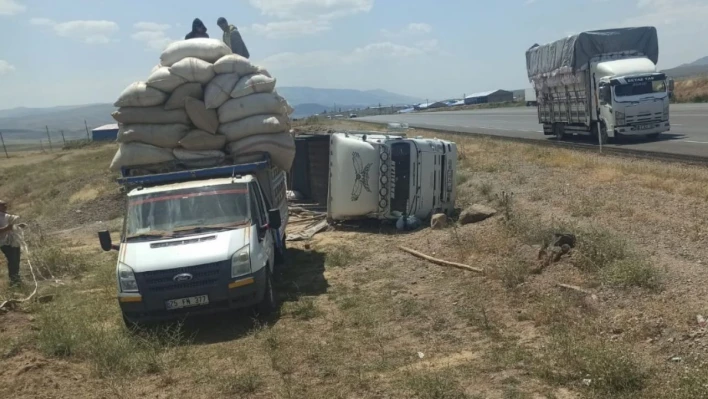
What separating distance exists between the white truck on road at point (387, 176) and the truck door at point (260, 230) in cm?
362

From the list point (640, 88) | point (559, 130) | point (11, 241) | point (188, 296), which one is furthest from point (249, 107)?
point (559, 130)

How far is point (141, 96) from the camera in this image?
34.7 feet

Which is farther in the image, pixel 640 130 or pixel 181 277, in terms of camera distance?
pixel 640 130

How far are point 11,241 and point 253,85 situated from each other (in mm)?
4744

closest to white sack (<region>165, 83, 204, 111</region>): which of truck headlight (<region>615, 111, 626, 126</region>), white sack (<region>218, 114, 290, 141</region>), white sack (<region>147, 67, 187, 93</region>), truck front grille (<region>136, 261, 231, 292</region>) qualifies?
white sack (<region>147, 67, 187, 93</region>)

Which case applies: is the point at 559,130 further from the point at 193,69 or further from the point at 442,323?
the point at 442,323

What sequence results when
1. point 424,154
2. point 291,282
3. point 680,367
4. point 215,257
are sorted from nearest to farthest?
point 680,367 → point 215,257 → point 291,282 → point 424,154

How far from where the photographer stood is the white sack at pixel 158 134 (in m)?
10.5

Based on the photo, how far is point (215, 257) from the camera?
7621 millimetres

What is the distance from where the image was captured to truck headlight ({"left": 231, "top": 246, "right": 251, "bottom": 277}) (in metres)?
7.67

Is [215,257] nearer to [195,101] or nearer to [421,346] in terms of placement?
[421,346]

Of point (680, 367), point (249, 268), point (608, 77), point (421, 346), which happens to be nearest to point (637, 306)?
point (680, 367)

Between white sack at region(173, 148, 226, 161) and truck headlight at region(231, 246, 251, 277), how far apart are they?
2.98 m

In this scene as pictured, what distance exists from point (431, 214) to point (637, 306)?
711cm
